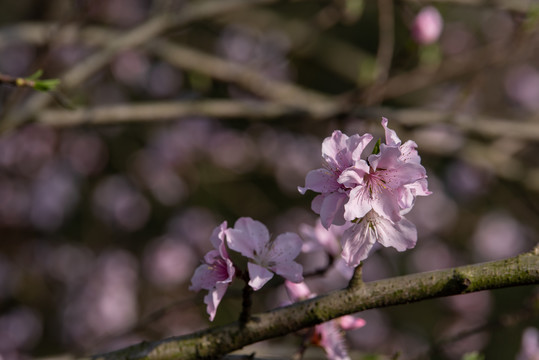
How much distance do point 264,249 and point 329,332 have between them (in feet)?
1.09

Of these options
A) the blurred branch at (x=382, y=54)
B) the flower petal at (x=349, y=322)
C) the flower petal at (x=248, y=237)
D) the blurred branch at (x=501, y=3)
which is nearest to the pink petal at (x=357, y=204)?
the flower petal at (x=248, y=237)

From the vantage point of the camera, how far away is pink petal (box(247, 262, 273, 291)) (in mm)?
1178

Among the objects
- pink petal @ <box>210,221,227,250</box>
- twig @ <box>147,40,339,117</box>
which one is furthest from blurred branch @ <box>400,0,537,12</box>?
pink petal @ <box>210,221,227,250</box>

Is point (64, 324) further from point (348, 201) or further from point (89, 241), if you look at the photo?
point (348, 201)

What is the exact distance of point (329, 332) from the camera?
146cm

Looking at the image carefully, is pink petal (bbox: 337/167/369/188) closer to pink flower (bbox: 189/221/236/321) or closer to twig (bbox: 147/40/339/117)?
pink flower (bbox: 189/221/236/321)

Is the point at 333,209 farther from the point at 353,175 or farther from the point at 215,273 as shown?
the point at 215,273

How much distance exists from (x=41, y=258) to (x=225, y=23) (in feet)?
8.82

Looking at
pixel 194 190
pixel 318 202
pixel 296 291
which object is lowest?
pixel 296 291

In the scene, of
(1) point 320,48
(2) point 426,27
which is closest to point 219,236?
(2) point 426,27

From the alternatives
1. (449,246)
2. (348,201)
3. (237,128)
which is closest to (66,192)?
(237,128)

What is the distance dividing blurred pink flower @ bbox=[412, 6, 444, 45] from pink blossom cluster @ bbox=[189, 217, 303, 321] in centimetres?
183

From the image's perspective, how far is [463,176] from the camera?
537 cm

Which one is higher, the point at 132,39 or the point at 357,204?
the point at 132,39
